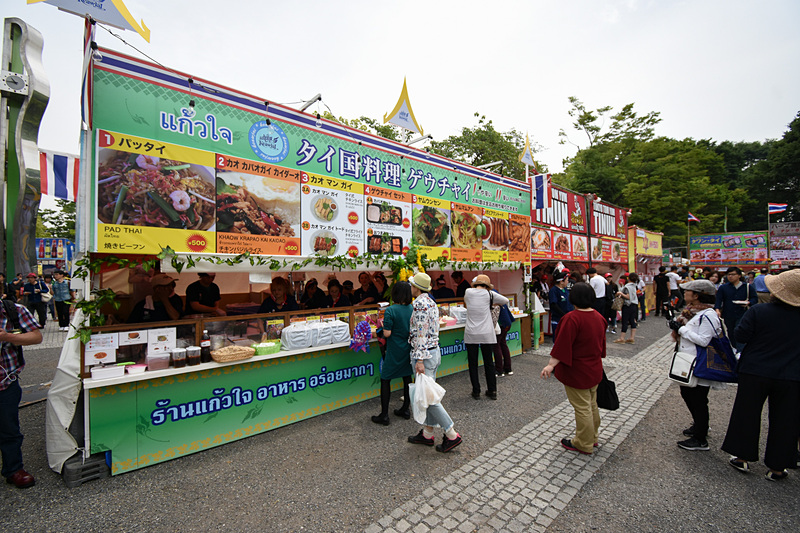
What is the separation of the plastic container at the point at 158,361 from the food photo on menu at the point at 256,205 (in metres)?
1.46

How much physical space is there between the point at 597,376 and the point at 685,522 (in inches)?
47.4

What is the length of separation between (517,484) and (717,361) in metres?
2.38

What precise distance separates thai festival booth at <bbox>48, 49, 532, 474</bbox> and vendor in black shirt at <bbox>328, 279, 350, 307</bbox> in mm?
1022

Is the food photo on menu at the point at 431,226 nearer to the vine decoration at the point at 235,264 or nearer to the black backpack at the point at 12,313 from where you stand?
the vine decoration at the point at 235,264

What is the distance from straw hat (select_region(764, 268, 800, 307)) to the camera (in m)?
2.95

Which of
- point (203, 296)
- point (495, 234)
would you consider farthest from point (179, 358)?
point (495, 234)

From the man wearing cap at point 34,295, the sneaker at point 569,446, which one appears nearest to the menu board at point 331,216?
the sneaker at point 569,446

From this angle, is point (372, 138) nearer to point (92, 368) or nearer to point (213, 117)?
point (213, 117)

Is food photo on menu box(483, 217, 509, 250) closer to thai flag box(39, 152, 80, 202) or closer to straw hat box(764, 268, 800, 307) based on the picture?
straw hat box(764, 268, 800, 307)

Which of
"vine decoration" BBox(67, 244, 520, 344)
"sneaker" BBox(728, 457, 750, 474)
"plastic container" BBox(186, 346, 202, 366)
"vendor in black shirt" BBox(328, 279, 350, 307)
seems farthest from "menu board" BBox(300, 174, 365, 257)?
"sneaker" BBox(728, 457, 750, 474)

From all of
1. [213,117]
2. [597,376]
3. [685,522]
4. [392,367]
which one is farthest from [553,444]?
[213,117]

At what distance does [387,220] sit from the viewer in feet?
18.5

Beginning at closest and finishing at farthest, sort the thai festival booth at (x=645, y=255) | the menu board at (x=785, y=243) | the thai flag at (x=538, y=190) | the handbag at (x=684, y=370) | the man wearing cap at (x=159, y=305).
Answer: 1. the handbag at (x=684, y=370)
2. the man wearing cap at (x=159, y=305)
3. the thai flag at (x=538, y=190)
4. the thai festival booth at (x=645, y=255)
5. the menu board at (x=785, y=243)

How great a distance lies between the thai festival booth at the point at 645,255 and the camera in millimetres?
15227
